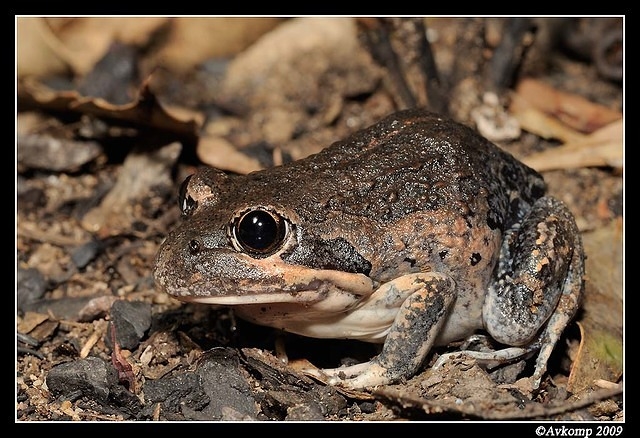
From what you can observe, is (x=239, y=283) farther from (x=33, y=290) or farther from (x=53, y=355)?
(x=33, y=290)

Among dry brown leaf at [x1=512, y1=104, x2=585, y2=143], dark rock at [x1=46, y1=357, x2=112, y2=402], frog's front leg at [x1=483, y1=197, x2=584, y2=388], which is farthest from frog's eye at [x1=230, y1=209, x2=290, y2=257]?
dry brown leaf at [x1=512, y1=104, x2=585, y2=143]

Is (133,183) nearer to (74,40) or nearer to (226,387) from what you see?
(74,40)

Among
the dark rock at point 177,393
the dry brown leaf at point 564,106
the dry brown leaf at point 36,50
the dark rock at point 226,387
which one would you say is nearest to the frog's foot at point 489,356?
the dark rock at point 226,387

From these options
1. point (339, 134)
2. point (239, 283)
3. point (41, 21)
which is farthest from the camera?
point (339, 134)

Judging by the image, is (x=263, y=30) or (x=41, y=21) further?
(x=263, y=30)

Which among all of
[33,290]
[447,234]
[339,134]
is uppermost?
[339,134]

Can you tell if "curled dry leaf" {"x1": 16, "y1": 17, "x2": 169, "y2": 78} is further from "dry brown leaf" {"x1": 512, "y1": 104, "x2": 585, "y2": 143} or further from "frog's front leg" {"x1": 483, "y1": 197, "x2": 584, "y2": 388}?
"frog's front leg" {"x1": 483, "y1": 197, "x2": 584, "y2": 388}

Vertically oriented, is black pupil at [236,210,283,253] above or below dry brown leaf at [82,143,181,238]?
below
